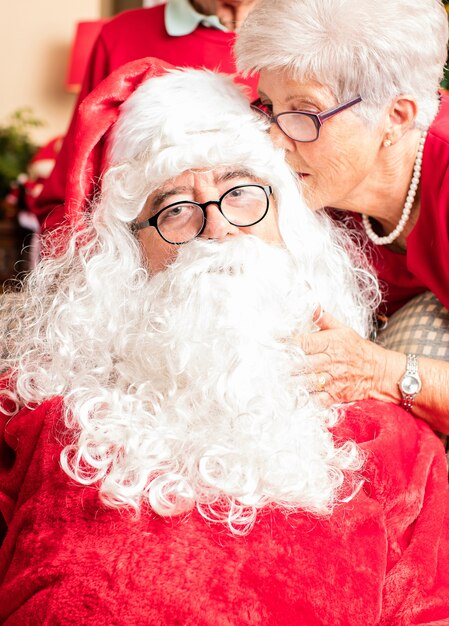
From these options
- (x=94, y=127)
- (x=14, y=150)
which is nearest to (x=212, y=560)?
(x=94, y=127)

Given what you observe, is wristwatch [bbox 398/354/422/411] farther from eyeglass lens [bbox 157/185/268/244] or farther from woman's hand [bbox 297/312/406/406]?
eyeglass lens [bbox 157/185/268/244]

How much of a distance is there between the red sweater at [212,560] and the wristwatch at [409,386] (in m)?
0.22

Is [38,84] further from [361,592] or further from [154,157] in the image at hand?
[361,592]

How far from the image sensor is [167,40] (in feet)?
8.05

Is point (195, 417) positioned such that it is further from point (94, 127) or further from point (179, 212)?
point (94, 127)

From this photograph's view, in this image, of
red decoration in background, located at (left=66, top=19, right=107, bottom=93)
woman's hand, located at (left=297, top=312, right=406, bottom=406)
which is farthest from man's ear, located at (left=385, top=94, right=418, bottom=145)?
red decoration in background, located at (left=66, top=19, right=107, bottom=93)

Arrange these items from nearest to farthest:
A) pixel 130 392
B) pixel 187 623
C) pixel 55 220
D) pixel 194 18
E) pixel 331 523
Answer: pixel 187 623, pixel 331 523, pixel 130 392, pixel 55 220, pixel 194 18

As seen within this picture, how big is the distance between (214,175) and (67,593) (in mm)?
896

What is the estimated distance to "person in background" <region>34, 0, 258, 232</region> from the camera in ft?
7.77

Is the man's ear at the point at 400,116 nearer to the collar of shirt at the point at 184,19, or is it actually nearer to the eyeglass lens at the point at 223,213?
the eyeglass lens at the point at 223,213

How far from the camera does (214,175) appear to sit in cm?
165

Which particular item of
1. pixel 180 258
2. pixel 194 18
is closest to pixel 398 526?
pixel 180 258

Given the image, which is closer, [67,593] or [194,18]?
[67,593]

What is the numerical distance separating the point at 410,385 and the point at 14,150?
3.97 metres
